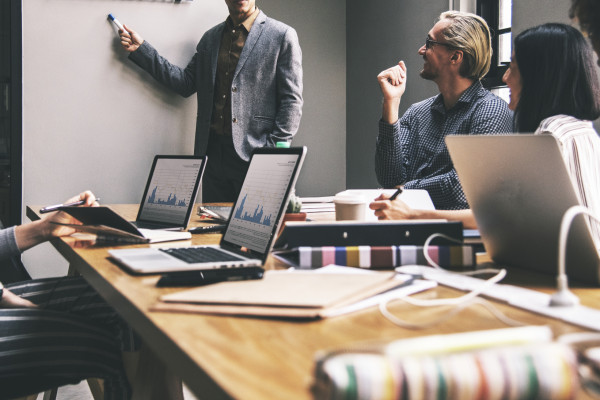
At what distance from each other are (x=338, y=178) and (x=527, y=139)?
4.21 metres

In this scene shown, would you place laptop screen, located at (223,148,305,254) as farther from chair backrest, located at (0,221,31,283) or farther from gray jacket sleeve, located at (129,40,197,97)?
gray jacket sleeve, located at (129,40,197,97)

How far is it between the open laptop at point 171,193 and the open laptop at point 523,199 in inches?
34.2

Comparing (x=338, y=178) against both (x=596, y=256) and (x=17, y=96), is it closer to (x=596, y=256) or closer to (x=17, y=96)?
(x=17, y=96)

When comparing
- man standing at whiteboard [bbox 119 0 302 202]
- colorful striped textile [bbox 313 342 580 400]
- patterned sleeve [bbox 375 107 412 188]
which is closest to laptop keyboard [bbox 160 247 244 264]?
colorful striped textile [bbox 313 342 580 400]

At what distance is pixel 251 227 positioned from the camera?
116cm

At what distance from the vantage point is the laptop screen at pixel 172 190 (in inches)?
67.0

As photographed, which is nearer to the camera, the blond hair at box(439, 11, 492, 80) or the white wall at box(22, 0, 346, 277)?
the blond hair at box(439, 11, 492, 80)

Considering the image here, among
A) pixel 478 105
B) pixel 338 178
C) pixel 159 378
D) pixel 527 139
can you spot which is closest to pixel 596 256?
pixel 527 139

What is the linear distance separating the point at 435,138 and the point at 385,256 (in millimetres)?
1392

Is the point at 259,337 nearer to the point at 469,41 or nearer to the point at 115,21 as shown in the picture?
the point at 469,41

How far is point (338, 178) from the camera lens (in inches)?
199

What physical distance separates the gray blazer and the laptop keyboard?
1703 mm

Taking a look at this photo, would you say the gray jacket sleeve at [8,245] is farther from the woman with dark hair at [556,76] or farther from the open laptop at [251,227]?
the woman with dark hair at [556,76]

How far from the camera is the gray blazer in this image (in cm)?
287
